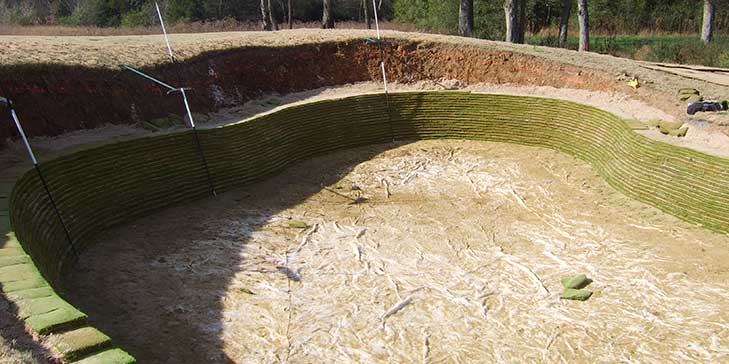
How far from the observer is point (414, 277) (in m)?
7.16

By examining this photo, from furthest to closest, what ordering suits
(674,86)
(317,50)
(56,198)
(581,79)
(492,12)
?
1. (492,12)
2. (317,50)
3. (581,79)
4. (674,86)
5. (56,198)

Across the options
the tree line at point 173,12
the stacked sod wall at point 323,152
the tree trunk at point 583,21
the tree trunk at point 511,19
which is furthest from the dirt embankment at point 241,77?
the tree line at point 173,12

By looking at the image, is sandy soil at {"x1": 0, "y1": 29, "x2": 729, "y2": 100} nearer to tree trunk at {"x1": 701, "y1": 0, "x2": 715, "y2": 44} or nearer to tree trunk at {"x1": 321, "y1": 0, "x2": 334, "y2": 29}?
tree trunk at {"x1": 321, "y1": 0, "x2": 334, "y2": 29}

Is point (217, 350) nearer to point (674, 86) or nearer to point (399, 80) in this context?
point (399, 80)

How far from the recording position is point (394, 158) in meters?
11.5

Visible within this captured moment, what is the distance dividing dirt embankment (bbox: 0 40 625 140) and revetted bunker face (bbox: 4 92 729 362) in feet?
4.87

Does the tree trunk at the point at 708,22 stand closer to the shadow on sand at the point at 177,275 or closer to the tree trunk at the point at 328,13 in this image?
the tree trunk at the point at 328,13

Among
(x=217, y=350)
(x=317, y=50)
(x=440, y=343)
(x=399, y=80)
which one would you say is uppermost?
(x=317, y=50)

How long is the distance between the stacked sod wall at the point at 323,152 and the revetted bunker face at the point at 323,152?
19mm

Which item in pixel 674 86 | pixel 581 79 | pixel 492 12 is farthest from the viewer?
pixel 492 12

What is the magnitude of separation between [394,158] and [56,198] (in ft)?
21.8

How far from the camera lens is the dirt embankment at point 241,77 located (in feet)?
29.5

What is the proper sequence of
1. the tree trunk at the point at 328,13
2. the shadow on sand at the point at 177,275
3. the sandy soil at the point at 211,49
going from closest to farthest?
Result: the shadow on sand at the point at 177,275
the sandy soil at the point at 211,49
the tree trunk at the point at 328,13

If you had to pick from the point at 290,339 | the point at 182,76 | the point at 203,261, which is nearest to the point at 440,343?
the point at 290,339
